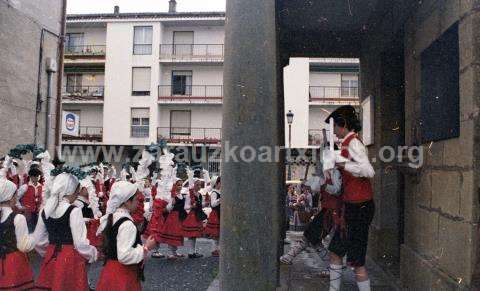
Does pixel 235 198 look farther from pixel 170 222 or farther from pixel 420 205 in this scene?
pixel 170 222

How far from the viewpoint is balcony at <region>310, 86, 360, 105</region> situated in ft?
115

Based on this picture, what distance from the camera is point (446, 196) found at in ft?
14.7

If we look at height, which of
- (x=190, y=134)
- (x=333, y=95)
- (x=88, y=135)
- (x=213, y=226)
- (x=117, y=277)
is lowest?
(x=213, y=226)

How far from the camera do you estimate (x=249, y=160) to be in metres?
4.21

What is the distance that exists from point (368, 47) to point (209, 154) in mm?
28231

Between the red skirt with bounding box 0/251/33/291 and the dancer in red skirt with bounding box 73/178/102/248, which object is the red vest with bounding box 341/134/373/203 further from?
the dancer in red skirt with bounding box 73/178/102/248

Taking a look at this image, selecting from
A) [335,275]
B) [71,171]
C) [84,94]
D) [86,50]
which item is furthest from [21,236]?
[86,50]

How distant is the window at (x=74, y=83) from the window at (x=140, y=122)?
196 inches

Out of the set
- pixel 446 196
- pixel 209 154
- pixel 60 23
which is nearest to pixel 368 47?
pixel 446 196

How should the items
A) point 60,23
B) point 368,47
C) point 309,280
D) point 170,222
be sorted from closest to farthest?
point 309,280, point 368,47, point 170,222, point 60,23

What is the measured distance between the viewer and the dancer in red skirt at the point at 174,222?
10.1 metres

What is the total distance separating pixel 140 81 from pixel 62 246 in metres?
33.1

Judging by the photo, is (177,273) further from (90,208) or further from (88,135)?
(88,135)

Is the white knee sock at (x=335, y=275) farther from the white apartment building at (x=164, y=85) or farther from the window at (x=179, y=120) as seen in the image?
the window at (x=179, y=120)
